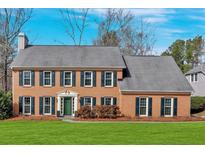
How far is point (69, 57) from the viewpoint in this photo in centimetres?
2994

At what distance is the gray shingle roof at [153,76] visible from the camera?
28453mm

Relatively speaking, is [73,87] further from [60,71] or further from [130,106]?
[130,106]

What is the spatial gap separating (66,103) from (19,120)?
162 inches

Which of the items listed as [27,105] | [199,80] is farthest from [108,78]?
[199,80]

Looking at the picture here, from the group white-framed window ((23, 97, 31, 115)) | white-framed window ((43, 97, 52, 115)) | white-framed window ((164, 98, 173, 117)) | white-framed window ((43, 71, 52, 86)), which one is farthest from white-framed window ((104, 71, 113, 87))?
white-framed window ((23, 97, 31, 115))

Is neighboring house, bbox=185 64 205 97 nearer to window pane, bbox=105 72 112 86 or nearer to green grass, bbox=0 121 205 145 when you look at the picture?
window pane, bbox=105 72 112 86

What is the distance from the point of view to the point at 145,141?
52.4 feet

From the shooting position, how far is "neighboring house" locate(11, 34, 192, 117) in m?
28.2

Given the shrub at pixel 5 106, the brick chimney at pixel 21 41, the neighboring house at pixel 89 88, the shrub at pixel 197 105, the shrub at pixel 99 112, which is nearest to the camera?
the shrub at pixel 5 106

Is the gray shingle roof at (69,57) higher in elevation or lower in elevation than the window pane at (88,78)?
higher

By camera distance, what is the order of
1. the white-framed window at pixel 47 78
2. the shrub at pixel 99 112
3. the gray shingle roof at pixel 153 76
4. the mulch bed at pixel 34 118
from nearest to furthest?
Answer: the mulch bed at pixel 34 118, the shrub at pixel 99 112, the gray shingle roof at pixel 153 76, the white-framed window at pixel 47 78

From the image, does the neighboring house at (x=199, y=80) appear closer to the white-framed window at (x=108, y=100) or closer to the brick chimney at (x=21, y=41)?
the white-framed window at (x=108, y=100)

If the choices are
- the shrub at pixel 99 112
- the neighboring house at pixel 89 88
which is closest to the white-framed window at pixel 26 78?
the neighboring house at pixel 89 88
